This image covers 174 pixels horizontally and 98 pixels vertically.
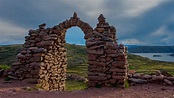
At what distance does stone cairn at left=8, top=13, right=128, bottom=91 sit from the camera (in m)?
14.4

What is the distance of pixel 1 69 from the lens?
748 inches

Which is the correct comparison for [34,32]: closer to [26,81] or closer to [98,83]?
[26,81]

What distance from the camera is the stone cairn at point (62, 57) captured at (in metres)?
14.4

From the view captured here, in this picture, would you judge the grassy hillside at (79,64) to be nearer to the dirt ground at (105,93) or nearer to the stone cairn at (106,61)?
the stone cairn at (106,61)

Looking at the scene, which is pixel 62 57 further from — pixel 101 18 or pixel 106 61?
pixel 106 61

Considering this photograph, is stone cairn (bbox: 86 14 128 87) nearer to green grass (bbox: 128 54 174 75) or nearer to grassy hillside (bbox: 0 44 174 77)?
grassy hillside (bbox: 0 44 174 77)

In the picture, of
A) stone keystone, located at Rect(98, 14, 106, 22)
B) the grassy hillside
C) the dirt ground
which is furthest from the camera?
the grassy hillside

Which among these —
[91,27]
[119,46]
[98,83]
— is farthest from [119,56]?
[91,27]

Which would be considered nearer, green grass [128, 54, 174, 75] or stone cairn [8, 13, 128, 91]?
stone cairn [8, 13, 128, 91]

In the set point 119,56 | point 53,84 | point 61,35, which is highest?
point 61,35

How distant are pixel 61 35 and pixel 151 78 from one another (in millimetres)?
7079

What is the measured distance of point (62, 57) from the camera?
18.9 m

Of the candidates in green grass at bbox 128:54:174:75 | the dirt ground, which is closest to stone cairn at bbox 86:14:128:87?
the dirt ground

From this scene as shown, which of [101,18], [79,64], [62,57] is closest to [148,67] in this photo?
[79,64]
